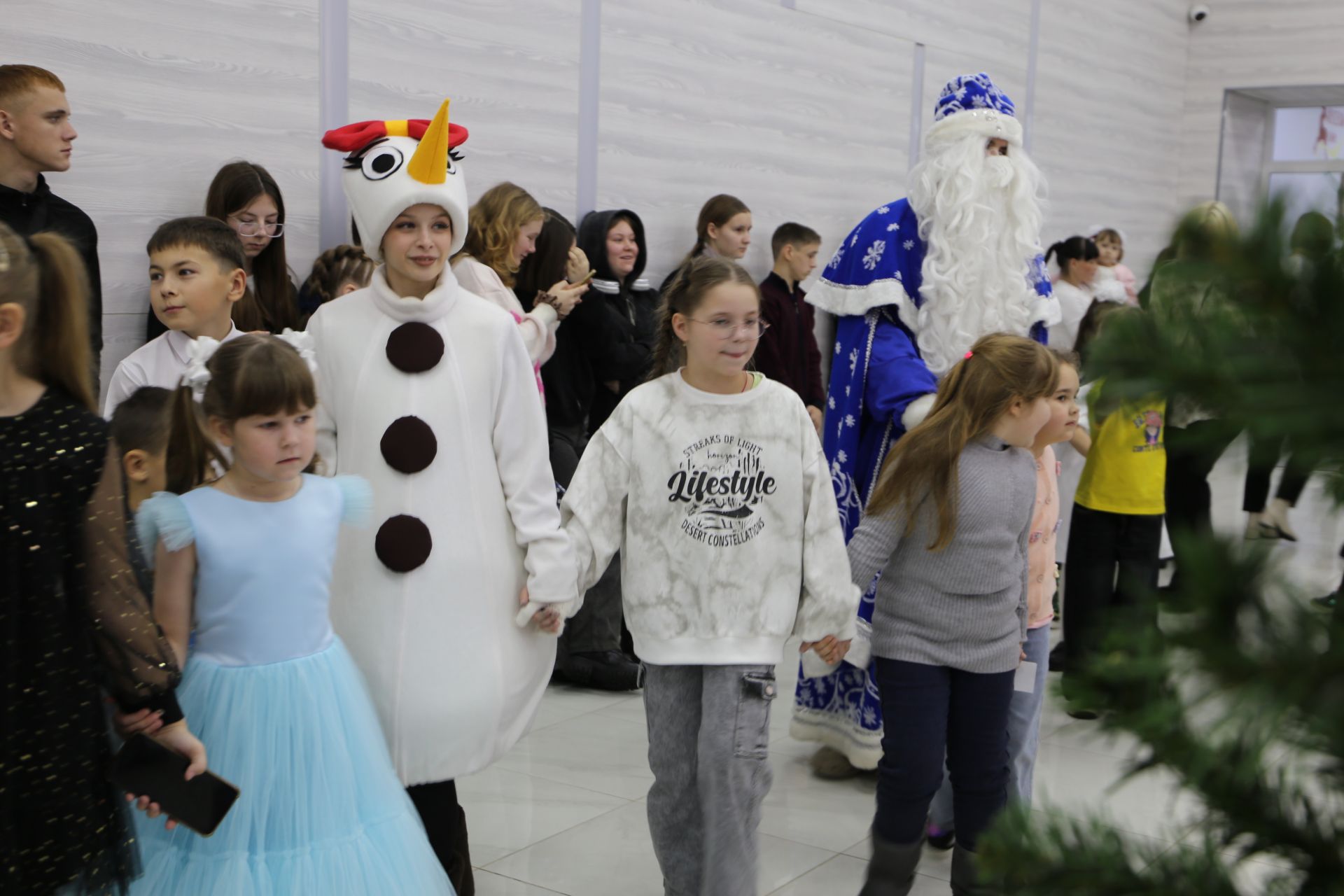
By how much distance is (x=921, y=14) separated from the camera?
7.17 meters

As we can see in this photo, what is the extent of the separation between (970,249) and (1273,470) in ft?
10.7

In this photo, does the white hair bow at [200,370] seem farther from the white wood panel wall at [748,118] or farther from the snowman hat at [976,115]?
the white wood panel wall at [748,118]

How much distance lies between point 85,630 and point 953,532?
1607 millimetres

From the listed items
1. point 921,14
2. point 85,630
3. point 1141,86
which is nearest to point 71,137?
point 85,630

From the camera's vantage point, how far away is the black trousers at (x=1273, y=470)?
1.19 ft

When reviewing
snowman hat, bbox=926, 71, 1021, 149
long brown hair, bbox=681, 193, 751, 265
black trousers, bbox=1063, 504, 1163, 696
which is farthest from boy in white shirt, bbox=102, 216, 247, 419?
long brown hair, bbox=681, 193, 751, 265

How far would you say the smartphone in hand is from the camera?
1766mm

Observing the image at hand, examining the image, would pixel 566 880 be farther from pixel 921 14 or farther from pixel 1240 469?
pixel 921 14

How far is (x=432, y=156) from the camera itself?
2.47 m

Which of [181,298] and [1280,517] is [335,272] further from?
[1280,517]

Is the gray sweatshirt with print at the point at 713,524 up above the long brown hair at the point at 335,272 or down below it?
below

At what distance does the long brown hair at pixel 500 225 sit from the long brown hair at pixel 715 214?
134 centimetres

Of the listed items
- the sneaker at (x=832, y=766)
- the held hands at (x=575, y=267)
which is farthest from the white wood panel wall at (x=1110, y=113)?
the sneaker at (x=832, y=766)

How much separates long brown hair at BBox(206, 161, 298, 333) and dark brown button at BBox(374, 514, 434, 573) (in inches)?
61.1
